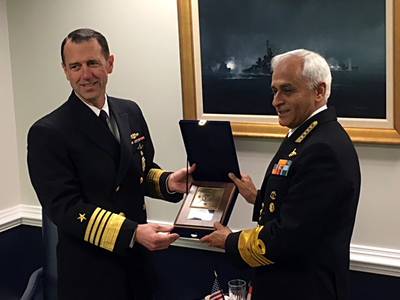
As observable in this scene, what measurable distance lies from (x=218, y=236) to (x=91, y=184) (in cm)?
43

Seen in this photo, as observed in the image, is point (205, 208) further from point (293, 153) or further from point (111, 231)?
point (293, 153)

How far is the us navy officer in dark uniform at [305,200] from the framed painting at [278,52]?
538 millimetres

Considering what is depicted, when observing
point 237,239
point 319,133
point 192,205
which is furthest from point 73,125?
point 319,133

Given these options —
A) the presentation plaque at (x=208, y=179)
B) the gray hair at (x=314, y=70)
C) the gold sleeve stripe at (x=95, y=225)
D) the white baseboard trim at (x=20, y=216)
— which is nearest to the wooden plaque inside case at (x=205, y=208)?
the presentation plaque at (x=208, y=179)

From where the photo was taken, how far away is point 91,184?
2.00 meters

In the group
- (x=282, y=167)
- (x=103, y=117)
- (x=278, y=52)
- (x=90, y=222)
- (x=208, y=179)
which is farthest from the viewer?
(x=278, y=52)

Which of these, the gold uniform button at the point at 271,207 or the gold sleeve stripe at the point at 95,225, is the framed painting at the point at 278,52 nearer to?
the gold uniform button at the point at 271,207

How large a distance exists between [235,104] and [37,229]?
134cm

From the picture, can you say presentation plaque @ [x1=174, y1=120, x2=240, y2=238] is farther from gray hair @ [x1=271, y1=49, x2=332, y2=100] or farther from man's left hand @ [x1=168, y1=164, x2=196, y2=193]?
gray hair @ [x1=271, y1=49, x2=332, y2=100]

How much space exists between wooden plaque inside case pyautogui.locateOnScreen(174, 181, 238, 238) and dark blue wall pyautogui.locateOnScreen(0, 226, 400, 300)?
0.63 metres

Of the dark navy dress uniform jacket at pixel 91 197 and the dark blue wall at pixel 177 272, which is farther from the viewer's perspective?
the dark blue wall at pixel 177 272

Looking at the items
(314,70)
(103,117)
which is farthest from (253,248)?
(103,117)

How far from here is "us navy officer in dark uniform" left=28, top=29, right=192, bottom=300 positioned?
6.39 feet

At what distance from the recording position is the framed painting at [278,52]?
2.24 m
